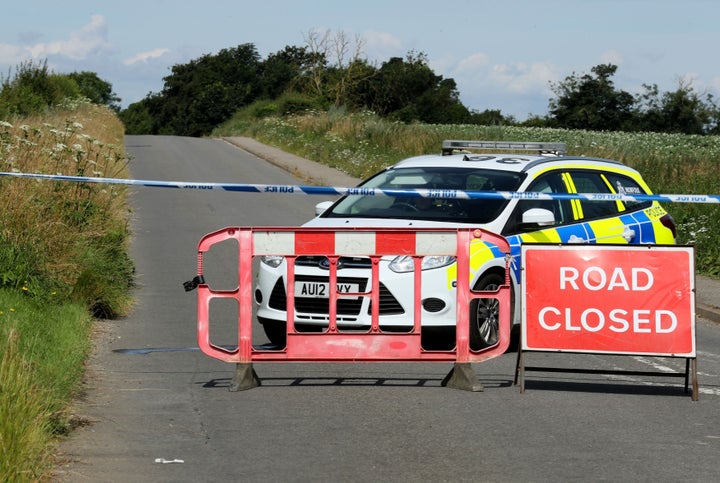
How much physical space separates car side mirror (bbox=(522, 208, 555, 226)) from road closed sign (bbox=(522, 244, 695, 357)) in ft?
5.85

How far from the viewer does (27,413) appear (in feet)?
19.6

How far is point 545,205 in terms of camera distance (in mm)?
11320

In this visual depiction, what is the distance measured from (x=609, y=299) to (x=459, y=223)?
2.21m

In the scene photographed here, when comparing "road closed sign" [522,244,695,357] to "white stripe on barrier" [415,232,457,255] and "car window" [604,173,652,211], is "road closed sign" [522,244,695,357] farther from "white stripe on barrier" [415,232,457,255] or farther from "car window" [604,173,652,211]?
"car window" [604,173,652,211]

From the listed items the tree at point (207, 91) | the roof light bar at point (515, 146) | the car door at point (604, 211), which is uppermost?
the tree at point (207, 91)

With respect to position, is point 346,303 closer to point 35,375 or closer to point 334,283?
point 334,283

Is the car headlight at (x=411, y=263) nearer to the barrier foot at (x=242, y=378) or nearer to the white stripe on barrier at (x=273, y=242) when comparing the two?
the white stripe on barrier at (x=273, y=242)

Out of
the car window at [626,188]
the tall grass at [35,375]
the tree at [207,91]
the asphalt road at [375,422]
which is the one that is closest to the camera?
the tall grass at [35,375]

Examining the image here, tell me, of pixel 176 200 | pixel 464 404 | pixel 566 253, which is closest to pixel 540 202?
pixel 566 253

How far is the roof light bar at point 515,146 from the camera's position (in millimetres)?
13109

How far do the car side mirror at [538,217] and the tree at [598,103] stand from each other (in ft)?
343

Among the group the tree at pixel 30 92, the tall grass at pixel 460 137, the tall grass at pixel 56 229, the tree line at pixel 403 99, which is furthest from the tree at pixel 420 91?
the tall grass at pixel 56 229

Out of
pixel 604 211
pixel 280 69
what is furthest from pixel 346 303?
pixel 280 69

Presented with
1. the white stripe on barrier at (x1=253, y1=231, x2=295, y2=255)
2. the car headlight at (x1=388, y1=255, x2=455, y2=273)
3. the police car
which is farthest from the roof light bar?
the white stripe on barrier at (x1=253, y1=231, x2=295, y2=255)
